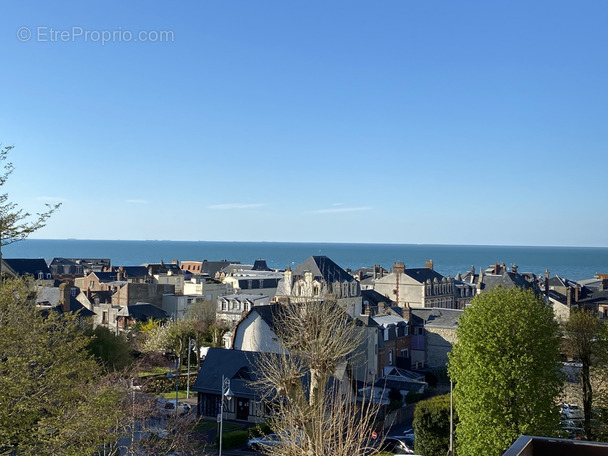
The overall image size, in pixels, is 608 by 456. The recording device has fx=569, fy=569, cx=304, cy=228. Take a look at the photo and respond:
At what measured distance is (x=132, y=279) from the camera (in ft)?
353

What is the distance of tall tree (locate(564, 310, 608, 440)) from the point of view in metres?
32.6

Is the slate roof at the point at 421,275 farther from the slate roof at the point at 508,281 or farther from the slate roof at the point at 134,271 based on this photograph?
the slate roof at the point at 134,271

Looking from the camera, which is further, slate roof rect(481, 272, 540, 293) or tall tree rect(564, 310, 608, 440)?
slate roof rect(481, 272, 540, 293)

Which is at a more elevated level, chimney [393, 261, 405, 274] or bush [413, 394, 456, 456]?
chimney [393, 261, 405, 274]

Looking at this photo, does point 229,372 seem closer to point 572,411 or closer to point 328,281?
point 328,281

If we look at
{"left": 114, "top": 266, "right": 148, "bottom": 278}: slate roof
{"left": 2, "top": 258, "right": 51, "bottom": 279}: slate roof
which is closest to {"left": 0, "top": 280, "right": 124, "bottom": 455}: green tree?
{"left": 2, "top": 258, "right": 51, "bottom": 279}: slate roof

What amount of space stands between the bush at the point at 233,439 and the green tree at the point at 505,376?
13884 mm

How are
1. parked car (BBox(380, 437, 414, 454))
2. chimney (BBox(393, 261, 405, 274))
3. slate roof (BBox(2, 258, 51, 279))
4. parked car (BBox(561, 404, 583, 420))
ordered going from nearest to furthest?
1. parked car (BBox(380, 437, 414, 454))
2. parked car (BBox(561, 404, 583, 420))
3. chimney (BBox(393, 261, 405, 274))
4. slate roof (BBox(2, 258, 51, 279))

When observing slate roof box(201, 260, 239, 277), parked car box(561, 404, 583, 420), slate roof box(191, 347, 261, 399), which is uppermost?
slate roof box(201, 260, 239, 277)

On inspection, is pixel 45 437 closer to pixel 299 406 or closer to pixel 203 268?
pixel 299 406

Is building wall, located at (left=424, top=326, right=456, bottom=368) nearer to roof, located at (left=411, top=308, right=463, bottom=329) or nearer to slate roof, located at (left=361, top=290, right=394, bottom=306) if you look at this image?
roof, located at (left=411, top=308, right=463, bottom=329)

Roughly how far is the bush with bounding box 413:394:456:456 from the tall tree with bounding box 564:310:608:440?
25.7 ft

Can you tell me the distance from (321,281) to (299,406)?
1791 inches

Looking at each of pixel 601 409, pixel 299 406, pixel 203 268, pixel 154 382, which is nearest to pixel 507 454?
pixel 299 406
